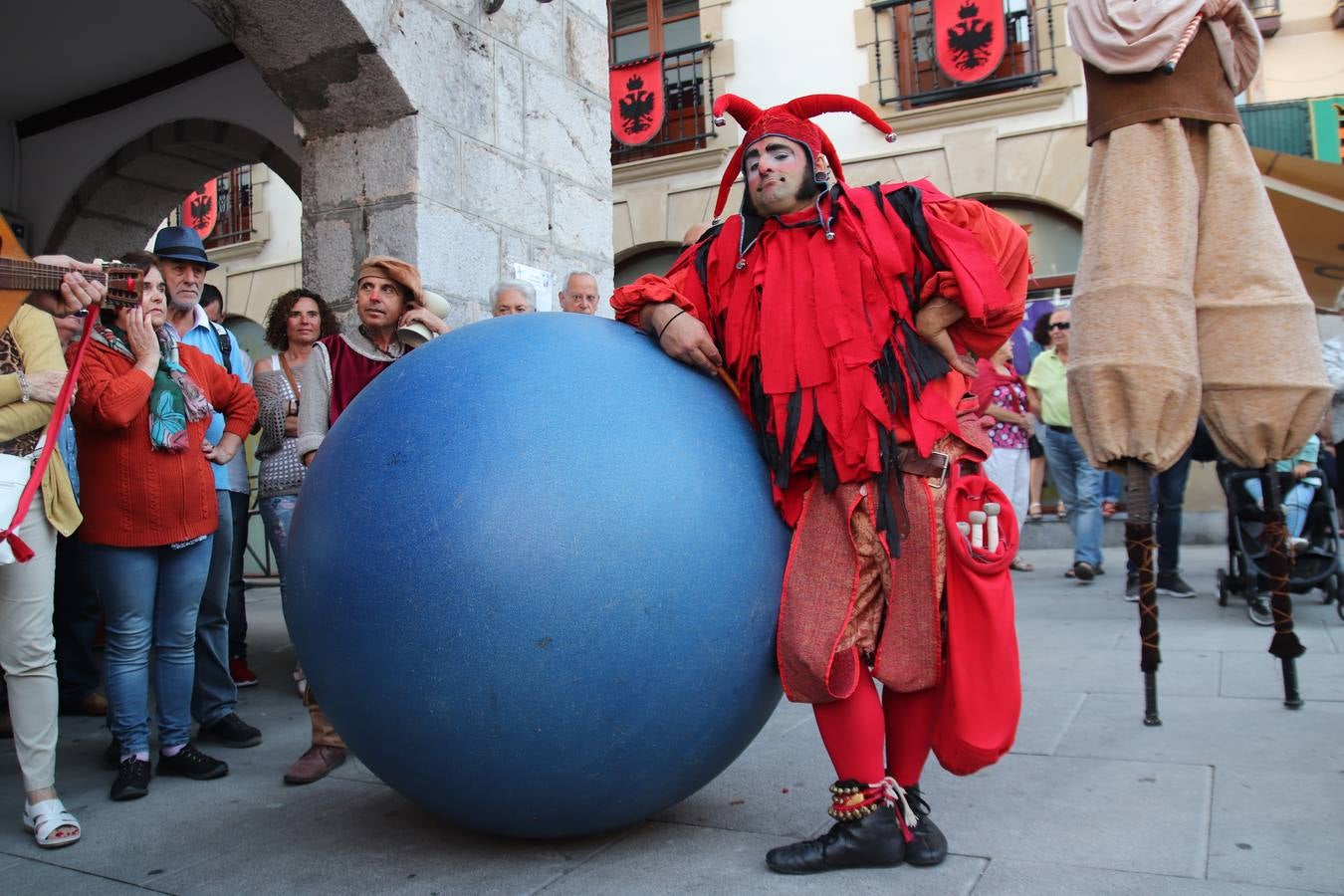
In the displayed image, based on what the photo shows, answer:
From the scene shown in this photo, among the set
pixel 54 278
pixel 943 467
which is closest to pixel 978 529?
pixel 943 467

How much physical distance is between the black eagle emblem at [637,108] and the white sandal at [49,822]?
12637 mm

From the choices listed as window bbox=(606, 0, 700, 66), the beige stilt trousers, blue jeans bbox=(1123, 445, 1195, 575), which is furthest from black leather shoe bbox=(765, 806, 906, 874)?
window bbox=(606, 0, 700, 66)

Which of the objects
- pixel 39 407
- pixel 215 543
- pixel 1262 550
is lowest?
pixel 1262 550

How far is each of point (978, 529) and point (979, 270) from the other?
62 cm

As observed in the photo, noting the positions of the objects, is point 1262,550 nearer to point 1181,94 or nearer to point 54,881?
point 1181,94

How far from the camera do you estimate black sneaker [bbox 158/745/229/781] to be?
3576mm

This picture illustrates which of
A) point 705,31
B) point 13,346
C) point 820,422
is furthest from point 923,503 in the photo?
point 705,31

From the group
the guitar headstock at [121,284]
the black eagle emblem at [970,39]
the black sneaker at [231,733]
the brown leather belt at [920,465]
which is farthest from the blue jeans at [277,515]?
the black eagle emblem at [970,39]

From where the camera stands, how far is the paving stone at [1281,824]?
2328mm

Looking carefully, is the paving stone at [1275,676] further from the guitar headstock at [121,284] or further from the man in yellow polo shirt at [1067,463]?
the guitar headstock at [121,284]

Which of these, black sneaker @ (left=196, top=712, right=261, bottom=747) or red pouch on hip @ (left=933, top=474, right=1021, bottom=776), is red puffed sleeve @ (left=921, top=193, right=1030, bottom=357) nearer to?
red pouch on hip @ (left=933, top=474, right=1021, bottom=776)

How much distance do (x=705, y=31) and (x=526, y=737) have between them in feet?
44.6

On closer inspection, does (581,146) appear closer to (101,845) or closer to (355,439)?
(355,439)

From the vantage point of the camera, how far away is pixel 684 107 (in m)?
14.6
